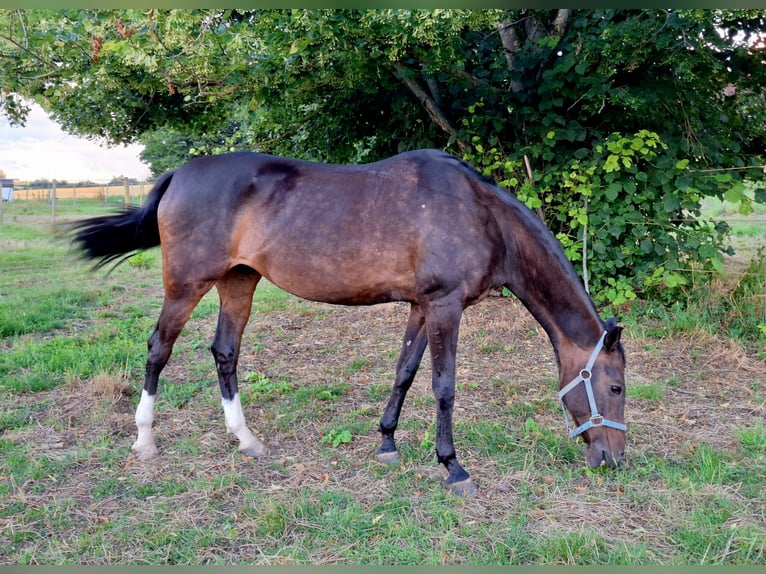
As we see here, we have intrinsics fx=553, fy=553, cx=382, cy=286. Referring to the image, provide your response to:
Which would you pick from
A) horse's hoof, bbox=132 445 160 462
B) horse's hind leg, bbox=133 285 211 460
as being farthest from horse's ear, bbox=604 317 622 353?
horse's hoof, bbox=132 445 160 462

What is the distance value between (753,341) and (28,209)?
71.0 ft

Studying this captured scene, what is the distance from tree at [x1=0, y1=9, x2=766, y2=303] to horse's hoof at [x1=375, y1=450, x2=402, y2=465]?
292cm

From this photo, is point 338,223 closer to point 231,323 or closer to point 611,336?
point 231,323

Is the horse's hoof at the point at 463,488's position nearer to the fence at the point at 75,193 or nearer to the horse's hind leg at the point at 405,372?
the horse's hind leg at the point at 405,372

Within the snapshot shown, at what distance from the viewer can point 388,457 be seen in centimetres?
356

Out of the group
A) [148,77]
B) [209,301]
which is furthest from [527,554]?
[209,301]

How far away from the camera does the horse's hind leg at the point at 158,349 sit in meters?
3.60

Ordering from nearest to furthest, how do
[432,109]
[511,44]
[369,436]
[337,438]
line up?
[337,438], [369,436], [511,44], [432,109]

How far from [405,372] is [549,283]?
1.09 m

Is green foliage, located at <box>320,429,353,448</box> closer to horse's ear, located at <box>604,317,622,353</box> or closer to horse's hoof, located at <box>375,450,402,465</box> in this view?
horse's hoof, located at <box>375,450,402,465</box>

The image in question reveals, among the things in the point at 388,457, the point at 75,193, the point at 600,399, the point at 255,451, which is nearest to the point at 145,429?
the point at 255,451

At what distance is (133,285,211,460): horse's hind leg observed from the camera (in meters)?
3.60

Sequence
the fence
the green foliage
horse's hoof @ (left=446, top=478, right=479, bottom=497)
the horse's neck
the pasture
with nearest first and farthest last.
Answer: the pasture < horse's hoof @ (left=446, top=478, right=479, bottom=497) < the horse's neck < the green foliage < the fence

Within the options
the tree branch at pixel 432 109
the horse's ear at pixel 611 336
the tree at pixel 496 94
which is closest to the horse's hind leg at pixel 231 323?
the tree at pixel 496 94
